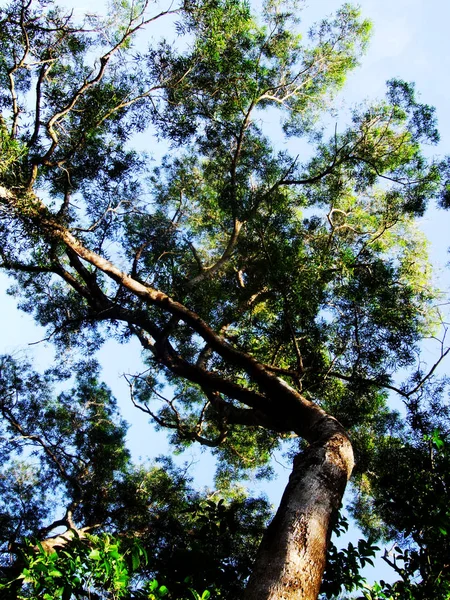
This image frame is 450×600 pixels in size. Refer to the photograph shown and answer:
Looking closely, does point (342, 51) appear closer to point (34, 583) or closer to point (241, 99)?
point (241, 99)

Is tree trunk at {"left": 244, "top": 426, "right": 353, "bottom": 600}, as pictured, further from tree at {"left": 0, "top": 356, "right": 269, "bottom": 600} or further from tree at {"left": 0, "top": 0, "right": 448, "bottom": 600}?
tree at {"left": 0, "top": 356, "right": 269, "bottom": 600}

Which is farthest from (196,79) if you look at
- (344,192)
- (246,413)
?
(246,413)

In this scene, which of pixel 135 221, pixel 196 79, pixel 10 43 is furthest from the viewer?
pixel 135 221

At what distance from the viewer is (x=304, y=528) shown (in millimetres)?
2996

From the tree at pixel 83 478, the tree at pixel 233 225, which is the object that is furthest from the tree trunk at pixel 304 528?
the tree at pixel 83 478

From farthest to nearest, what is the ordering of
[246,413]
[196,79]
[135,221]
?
1. [135,221]
2. [196,79]
3. [246,413]

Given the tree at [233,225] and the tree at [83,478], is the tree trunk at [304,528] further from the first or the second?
the tree at [83,478]

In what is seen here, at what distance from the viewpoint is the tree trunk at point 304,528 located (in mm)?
2629

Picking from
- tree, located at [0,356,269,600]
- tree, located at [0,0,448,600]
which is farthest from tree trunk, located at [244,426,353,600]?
tree, located at [0,356,269,600]

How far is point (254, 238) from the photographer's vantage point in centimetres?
895

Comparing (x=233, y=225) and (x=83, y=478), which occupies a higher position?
(x=233, y=225)

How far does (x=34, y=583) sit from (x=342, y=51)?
1247 centimetres

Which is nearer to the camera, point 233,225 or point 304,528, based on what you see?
point 304,528

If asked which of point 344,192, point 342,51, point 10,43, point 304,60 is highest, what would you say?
point 342,51
